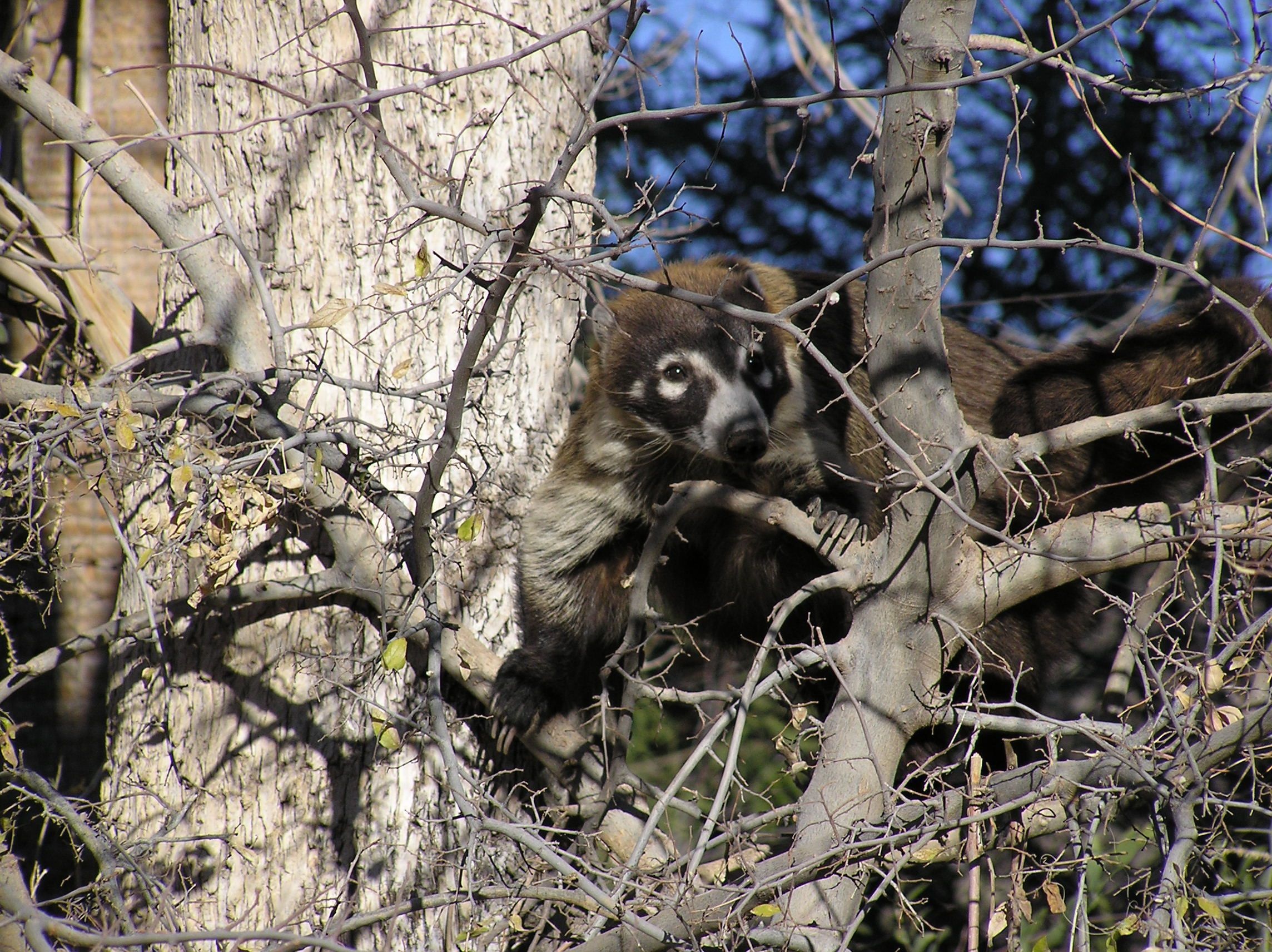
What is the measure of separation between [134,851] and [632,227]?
1.85 meters

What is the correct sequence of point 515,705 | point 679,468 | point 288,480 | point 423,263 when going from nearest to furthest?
point 423,263 → point 288,480 → point 515,705 → point 679,468

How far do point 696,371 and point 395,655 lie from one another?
4.47 ft

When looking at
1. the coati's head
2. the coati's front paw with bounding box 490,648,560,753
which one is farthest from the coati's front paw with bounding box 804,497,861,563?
the coati's front paw with bounding box 490,648,560,753

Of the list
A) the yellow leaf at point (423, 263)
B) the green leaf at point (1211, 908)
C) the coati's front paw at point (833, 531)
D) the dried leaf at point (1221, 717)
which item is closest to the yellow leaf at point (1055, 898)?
the green leaf at point (1211, 908)

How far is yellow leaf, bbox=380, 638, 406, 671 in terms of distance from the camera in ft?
6.87

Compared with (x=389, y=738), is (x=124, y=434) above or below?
above

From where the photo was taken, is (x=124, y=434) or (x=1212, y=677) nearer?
(x=1212, y=677)

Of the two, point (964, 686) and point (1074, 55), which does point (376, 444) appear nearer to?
point (964, 686)

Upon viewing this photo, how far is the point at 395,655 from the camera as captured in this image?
2102mm

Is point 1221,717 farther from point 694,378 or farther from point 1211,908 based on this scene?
point 694,378

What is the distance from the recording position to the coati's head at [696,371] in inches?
118

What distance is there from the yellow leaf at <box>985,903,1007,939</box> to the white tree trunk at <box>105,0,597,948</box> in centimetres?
116

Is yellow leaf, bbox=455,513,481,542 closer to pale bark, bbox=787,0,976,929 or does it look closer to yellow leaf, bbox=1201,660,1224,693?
pale bark, bbox=787,0,976,929

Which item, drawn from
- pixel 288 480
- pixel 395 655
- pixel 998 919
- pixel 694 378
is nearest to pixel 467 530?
pixel 395 655
